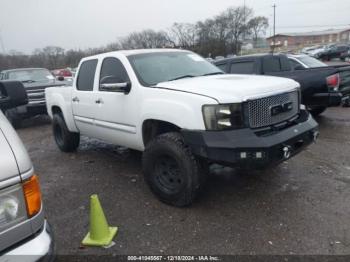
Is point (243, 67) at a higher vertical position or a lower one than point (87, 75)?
A: lower

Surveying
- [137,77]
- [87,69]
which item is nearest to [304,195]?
[137,77]

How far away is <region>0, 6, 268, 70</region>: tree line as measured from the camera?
48375 millimetres

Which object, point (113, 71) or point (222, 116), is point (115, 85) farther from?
point (222, 116)

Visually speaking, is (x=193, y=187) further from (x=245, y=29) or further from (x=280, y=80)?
(x=245, y=29)

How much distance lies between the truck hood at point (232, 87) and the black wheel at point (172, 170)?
0.59m

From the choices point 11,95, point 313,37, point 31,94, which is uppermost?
point 11,95

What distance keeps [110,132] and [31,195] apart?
9.31ft

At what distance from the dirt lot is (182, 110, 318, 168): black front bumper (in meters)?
0.70

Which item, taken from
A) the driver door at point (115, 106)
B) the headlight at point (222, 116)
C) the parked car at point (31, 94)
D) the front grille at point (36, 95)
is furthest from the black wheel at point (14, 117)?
the headlight at point (222, 116)

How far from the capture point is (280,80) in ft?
12.8

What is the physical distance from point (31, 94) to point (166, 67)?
6573mm

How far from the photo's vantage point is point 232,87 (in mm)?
3445

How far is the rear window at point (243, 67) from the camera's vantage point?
314 inches

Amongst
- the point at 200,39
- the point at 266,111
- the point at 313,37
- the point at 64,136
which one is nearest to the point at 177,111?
the point at 266,111
